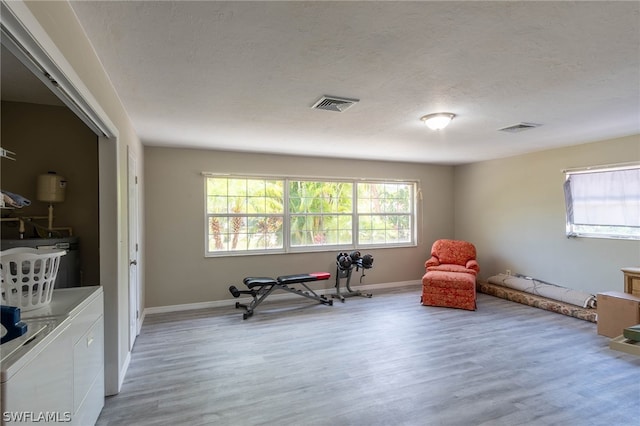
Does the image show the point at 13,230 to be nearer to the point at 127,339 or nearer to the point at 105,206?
the point at 105,206

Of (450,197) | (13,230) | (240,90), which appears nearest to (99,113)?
(240,90)

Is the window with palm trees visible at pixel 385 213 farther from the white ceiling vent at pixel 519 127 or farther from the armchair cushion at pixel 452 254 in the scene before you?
the white ceiling vent at pixel 519 127

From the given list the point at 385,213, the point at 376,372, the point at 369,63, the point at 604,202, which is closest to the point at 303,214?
the point at 385,213

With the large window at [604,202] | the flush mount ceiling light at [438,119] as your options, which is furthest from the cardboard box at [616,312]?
the flush mount ceiling light at [438,119]

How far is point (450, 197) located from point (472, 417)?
5.08 meters

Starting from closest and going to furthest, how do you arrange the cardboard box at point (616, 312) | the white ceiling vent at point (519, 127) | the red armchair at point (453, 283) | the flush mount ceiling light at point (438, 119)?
1. the flush mount ceiling light at point (438, 119)
2. the cardboard box at point (616, 312)
3. the white ceiling vent at point (519, 127)
4. the red armchair at point (453, 283)

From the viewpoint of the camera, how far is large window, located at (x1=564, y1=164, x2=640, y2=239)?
408cm

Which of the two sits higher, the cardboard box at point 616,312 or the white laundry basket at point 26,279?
the white laundry basket at point 26,279

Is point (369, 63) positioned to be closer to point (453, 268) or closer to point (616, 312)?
point (616, 312)

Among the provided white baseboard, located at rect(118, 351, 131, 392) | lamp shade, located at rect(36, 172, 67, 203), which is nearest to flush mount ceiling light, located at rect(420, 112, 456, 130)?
lamp shade, located at rect(36, 172, 67, 203)

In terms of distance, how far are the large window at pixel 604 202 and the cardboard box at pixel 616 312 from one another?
3.31 ft

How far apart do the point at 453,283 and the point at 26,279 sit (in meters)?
4.64

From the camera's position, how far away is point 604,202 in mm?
4340

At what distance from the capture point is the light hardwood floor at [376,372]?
2232 mm
